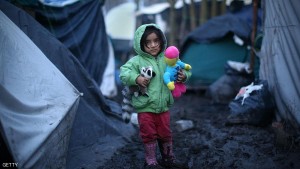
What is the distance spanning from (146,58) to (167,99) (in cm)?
46

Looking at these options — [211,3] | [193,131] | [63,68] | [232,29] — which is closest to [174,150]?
[193,131]

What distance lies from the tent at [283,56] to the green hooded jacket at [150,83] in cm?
155

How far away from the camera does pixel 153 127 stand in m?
3.27

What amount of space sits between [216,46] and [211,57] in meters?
0.26

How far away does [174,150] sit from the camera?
4008mm

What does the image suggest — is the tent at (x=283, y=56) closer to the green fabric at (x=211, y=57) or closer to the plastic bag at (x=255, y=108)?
the plastic bag at (x=255, y=108)

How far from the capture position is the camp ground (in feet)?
9.48

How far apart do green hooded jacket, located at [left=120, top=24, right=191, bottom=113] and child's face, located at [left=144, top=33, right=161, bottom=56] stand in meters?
0.04

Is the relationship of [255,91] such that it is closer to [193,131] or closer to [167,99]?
[193,131]

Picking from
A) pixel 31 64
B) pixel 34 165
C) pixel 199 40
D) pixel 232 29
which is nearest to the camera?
pixel 34 165

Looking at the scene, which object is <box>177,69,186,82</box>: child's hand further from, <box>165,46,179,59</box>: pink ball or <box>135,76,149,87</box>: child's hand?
<box>135,76,149,87</box>: child's hand

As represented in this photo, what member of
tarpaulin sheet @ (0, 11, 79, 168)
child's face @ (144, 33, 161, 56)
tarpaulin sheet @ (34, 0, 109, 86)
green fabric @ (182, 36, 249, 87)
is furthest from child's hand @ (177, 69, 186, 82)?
green fabric @ (182, 36, 249, 87)

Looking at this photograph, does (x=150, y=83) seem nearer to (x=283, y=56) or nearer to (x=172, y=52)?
(x=172, y=52)

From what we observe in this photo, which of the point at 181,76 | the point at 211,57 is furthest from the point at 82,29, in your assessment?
the point at 181,76
